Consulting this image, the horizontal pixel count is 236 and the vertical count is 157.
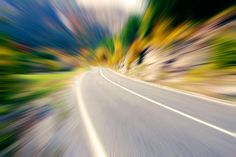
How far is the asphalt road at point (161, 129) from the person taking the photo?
4820 millimetres

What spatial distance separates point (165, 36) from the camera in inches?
1122

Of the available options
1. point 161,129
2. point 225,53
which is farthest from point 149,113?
point 225,53

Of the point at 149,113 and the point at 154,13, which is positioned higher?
the point at 154,13

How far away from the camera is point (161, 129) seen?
20.5 ft

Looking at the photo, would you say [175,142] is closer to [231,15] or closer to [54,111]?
[54,111]

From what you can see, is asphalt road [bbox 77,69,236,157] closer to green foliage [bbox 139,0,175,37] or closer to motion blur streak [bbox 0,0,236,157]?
motion blur streak [bbox 0,0,236,157]

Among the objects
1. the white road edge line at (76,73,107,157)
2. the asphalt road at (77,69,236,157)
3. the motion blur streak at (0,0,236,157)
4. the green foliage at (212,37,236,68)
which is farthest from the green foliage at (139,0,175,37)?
the white road edge line at (76,73,107,157)

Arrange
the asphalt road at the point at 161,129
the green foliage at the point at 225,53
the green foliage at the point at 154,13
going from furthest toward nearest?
the green foliage at the point at 154,13 → the green foliage at the point at 225,53 → the asphalt road at the point at 161,129

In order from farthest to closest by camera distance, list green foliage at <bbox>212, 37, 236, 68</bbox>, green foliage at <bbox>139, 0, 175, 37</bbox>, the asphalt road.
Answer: green foliage at <bbox>139, 0, 175, 37</bbox>, green foliage at <bbox>212, 37, 236, 68</bbox>, the asphalt road

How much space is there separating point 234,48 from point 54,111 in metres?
9.36

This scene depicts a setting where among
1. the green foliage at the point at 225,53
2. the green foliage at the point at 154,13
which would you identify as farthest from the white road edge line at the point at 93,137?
the green foliage at the point at 154,13

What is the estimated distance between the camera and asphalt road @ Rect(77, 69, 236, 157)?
482cm

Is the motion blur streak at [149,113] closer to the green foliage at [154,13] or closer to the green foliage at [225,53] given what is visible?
the green foliage at [225,53]

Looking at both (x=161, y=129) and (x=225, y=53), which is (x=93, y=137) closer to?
(x=161, y=129)
